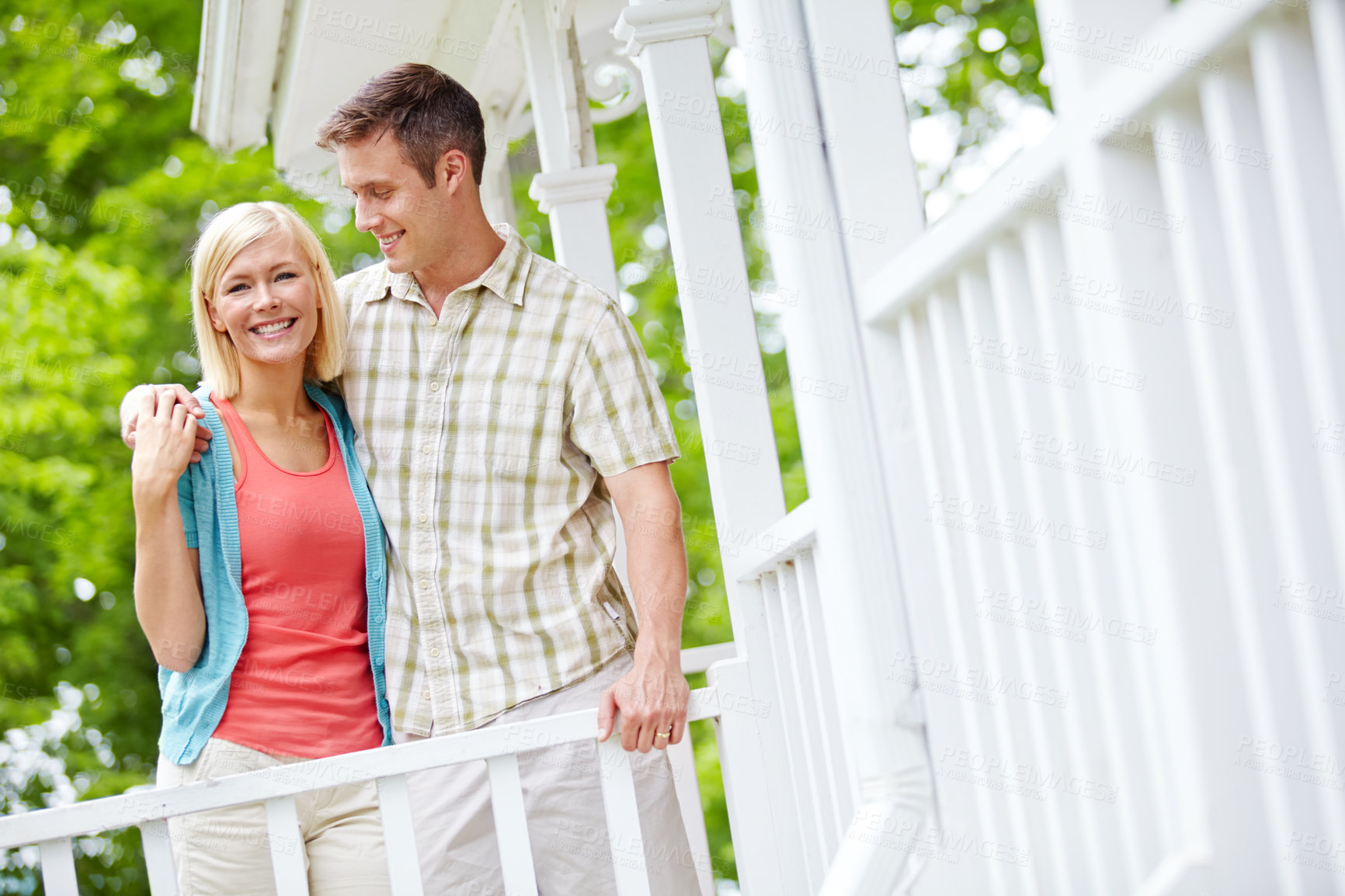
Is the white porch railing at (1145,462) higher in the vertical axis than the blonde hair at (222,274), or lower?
lower

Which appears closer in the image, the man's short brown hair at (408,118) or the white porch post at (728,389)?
the white porch post at (728,389)

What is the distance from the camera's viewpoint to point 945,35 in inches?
367

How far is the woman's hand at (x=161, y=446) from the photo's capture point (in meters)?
2.06

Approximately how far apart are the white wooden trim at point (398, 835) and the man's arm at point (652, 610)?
1.08 feet

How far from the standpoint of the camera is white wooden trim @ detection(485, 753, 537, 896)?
195 centimetres

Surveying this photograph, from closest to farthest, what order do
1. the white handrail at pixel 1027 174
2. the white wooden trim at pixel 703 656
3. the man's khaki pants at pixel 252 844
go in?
the white handrail at pixel 1027 174 < the man's khaki pants at pixel 252 844 < the white wooden trim at pixel 703 656

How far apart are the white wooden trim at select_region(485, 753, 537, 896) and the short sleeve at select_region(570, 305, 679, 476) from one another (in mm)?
576

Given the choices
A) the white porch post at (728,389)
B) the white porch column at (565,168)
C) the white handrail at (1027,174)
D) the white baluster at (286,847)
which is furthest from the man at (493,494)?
the white handrail at (1027,174)

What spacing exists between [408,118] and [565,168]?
82cm

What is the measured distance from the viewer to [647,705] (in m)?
Result: 1.97

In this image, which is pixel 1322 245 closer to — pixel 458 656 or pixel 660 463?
pixel 660 463

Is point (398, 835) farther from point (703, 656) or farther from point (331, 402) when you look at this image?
point (703, 656)

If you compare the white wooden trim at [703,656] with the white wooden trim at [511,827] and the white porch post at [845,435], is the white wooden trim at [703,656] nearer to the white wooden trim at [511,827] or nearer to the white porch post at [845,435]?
the white wooden trim at [511,827]

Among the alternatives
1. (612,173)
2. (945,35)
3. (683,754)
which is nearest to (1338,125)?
(683,754)
